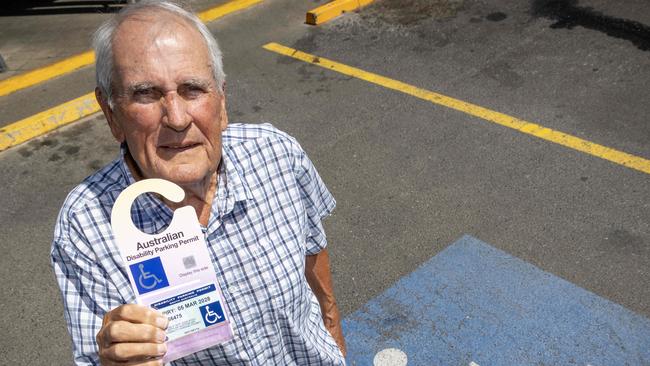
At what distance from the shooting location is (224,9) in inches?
332

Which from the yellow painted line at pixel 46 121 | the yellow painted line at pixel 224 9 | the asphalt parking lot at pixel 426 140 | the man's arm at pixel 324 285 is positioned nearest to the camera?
the man's arm at pixel 324 285

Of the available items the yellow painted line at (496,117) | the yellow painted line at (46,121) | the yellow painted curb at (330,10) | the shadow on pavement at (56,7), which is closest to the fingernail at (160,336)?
the yellow painted line at (496,117)

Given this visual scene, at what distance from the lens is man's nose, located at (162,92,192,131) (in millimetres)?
1688

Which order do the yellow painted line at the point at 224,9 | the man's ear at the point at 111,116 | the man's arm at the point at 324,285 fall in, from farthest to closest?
the yellow painted line at the point at 224,9, the man's arm at the point at 324,285, the man's ear at the point at 111,116

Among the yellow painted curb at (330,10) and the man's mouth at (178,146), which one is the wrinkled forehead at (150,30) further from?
the yellow painted curb at (330,10)

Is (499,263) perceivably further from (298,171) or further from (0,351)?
(0,351)

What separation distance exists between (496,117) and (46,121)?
4306mm

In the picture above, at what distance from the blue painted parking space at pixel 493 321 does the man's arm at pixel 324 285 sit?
114cm

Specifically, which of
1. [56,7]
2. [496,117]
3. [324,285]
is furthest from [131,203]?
[56,7]

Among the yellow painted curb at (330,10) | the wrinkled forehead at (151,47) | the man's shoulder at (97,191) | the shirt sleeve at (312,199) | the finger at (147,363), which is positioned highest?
the wrinkled forehead at (151,47)

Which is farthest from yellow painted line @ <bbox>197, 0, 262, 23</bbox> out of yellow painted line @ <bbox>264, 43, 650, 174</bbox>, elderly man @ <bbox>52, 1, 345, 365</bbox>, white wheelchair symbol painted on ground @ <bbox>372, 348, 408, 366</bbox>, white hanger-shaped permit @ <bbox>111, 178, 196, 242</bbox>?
white hanger-shaped permit @ <bbox>111, 178, 196, 242</bbox>

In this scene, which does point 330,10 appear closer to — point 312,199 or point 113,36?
point 312,199

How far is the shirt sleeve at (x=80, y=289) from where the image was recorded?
→ 1.65 m

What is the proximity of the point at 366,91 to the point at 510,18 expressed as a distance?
2.42 m
